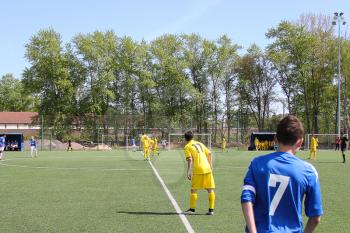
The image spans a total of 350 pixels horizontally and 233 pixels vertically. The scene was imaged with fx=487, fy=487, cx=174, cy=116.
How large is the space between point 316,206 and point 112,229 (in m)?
5.75

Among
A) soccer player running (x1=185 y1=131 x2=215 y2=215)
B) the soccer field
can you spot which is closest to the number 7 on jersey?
the soccer field

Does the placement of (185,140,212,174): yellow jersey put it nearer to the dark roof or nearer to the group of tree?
the group of tree

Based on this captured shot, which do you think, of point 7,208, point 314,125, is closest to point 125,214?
point 7,208

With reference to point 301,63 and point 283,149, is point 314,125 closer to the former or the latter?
point 301,63

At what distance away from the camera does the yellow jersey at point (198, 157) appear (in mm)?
10156

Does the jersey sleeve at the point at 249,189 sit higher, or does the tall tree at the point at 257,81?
the tall tree at the point at 257,81

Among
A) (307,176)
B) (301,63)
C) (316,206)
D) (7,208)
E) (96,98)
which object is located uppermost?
(301,63)

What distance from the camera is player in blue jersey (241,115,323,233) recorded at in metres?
3.33

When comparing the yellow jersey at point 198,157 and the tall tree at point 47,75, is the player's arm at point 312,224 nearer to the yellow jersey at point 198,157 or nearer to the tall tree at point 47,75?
the yellow jersey at point 198,157

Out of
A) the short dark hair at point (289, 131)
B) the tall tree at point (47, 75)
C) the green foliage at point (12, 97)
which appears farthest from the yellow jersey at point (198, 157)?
the green foliage at point (12, 97)

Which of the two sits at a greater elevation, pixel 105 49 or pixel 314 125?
pixel 105 49

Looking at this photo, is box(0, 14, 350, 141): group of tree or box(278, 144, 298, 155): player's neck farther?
box(0, 14, 350, 141): group of tree

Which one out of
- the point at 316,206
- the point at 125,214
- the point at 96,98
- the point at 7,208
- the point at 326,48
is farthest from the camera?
the point at 96,98

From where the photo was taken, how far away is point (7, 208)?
36.4ft
